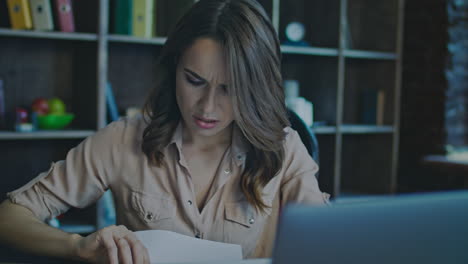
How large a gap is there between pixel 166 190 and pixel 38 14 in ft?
4.69

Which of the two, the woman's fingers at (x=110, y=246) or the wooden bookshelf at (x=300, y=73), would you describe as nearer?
the woman's fingers at (x=110, y=246)

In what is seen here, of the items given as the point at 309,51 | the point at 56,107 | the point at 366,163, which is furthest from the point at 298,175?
the point at 366,163

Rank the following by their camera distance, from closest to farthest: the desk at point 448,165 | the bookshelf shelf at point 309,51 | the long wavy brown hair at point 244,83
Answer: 1. the long wavy brown hair at point 244,83
2. the desk at point 448,165
3. the bookshelf shelf at point 309,51

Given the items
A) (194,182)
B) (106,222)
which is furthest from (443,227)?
(106,222)

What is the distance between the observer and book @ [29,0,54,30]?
7.43 feet

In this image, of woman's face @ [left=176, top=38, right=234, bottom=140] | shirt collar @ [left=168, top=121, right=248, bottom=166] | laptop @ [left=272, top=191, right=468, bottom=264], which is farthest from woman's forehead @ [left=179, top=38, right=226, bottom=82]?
laptop @ [left=272, top=191, right=468, bottom=264]

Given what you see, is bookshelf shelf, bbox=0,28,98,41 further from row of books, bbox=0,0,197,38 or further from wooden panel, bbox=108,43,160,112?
wooden panel, bbox=108,43,160,112

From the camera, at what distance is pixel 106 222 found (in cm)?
244

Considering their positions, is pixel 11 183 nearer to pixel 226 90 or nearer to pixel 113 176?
pixel 113 176

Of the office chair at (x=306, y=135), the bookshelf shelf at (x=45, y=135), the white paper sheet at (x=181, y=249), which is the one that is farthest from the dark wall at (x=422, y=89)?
the white paper sheet at (x=181, y=249)

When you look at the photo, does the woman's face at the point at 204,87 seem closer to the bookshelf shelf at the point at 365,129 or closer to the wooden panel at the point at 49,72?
the wooden panel at the point at 49,72

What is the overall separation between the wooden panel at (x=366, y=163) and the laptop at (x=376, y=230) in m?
2.75

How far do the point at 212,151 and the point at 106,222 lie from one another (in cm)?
135

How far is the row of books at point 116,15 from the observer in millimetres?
2260
